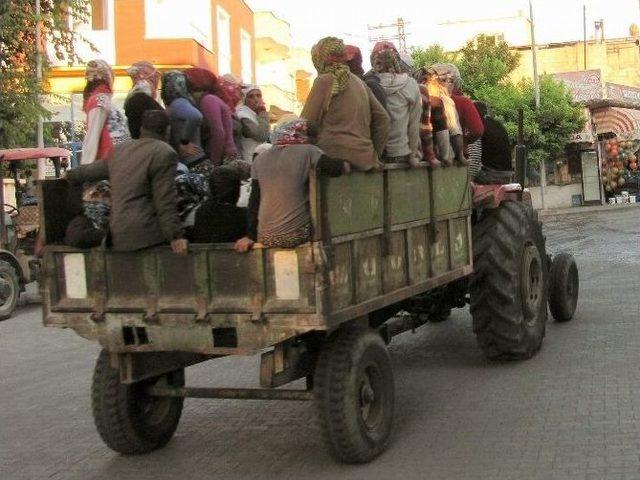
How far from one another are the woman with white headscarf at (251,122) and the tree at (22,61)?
1186 centimetres

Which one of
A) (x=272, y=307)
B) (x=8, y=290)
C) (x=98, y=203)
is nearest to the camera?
(x=272, y=307)

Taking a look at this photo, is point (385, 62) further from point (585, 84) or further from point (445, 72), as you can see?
point (585, 84)

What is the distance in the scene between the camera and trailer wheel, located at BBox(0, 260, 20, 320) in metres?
14.9

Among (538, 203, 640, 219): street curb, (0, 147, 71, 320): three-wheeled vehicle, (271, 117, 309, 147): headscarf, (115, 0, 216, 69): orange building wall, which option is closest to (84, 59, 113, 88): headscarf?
(271, 117, 309, 147): headscarf

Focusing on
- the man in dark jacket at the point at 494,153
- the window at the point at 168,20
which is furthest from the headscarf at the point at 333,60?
the window at the point at 168,20

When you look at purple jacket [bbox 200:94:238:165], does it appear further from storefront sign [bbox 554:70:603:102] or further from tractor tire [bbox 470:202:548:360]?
storefront sign [bbox 554:70:603:102]

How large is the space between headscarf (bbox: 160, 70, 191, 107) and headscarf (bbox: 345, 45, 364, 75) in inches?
46.1

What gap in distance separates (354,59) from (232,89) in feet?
4.46

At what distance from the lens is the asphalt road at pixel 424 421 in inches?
240

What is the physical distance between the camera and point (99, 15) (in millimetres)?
25734

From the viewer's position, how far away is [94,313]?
20.4ft

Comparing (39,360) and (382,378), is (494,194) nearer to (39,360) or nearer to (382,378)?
(382,378)

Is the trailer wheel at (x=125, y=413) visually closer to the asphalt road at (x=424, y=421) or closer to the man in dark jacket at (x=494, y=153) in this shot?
the asphalt road at (x=424, y=421)

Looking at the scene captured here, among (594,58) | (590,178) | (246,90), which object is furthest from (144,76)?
(594,58)
